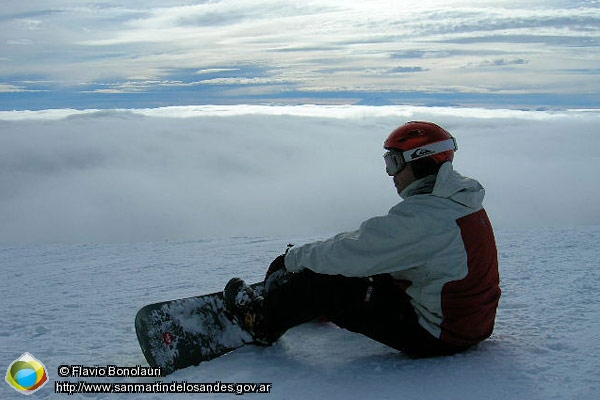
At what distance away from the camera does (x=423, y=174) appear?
2.97 m

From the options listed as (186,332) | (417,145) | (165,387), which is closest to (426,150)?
(417,145)

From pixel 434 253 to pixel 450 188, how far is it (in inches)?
12.4

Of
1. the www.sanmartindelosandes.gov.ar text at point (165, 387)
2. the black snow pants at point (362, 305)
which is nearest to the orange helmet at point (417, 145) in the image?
the black snow pants at point (362, 305)

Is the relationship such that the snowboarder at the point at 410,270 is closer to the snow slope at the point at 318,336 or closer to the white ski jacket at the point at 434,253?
the white ski jacket at the point at 434,253

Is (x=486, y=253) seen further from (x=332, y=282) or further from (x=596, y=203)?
(x=596, y=203)

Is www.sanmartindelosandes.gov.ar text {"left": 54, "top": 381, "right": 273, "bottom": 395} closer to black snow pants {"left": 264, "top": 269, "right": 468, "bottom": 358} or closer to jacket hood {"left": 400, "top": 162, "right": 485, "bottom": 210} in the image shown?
black snow pants {"left": 264, "top": 269, "right": 468, "bottom": 358}

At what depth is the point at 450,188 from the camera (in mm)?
2840

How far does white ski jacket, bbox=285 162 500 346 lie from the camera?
279cm

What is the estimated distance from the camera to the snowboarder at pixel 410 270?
9.21 ft

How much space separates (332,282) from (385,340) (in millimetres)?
431

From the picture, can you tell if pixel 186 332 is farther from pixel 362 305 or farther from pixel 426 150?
pixel 426 150

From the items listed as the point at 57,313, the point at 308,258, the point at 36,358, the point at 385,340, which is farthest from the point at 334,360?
the point at 57,313

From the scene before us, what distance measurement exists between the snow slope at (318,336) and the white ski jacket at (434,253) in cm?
30

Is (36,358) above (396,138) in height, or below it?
below
